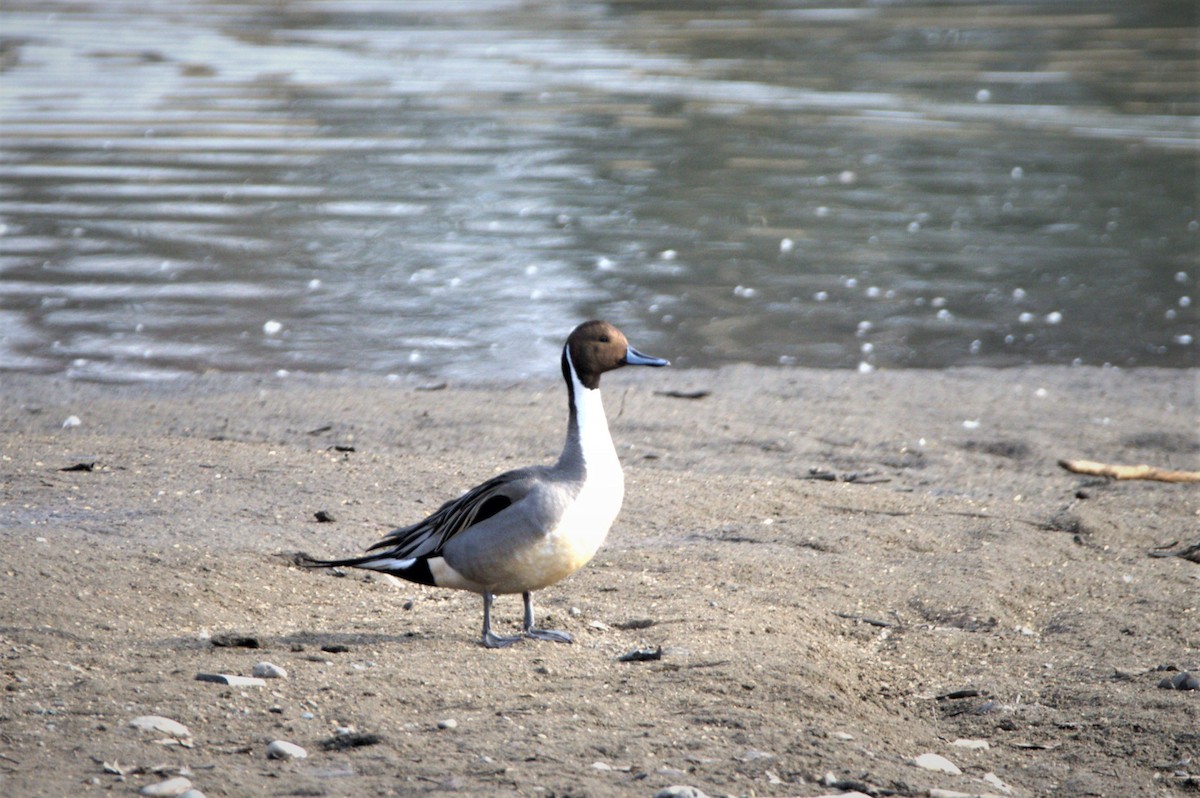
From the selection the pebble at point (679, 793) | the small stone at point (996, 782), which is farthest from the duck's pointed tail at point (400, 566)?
the small stone at point (996, 782)

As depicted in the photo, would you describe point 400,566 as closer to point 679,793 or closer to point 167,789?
point 167,789

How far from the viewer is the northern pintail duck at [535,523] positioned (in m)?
4.68

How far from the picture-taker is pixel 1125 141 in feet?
56.0

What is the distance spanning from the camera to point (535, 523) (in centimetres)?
466

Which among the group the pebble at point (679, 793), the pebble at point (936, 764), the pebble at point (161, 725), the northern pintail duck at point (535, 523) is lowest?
the pebble at point (936, 764)

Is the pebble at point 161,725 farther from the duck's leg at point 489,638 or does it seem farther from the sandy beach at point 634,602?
the duck's leg at point 489,638

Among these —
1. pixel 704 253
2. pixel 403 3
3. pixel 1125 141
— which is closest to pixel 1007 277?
pixel 704 253

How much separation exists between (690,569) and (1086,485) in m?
2.51

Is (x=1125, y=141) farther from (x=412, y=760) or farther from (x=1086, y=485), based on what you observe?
(x=412, y=760)

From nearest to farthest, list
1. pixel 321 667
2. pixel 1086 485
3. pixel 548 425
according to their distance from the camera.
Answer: pixel 321 667 < pixel 1086 485 < pixel 548 425

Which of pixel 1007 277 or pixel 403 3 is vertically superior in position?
pixel 403 3

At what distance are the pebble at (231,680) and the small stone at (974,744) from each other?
2.10 meters

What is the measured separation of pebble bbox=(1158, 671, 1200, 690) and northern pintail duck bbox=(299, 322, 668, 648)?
74.6 inches

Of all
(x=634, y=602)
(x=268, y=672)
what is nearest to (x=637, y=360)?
(x=634, y=602)
